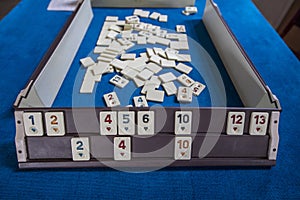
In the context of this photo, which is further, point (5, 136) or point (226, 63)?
point (226, 63)

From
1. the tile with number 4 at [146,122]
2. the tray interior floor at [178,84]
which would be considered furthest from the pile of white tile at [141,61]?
the tile with number 4 at [146,122]

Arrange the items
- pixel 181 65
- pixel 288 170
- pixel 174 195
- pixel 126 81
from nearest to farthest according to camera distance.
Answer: pixel 174 195, pixel 288 170, pixel 126 81, pixel 181 65

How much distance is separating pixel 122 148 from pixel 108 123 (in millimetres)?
89

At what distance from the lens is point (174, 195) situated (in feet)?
3.61

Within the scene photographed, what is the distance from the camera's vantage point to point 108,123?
3.67ft

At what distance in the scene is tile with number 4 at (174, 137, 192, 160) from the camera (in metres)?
1.15

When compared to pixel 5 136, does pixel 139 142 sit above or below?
above

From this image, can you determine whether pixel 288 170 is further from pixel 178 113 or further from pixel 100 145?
pixel 100 145

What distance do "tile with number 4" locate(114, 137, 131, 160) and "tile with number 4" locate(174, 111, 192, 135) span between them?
0.15m

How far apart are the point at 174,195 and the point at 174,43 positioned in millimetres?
978

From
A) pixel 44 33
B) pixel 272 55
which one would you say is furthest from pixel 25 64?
pixel 272 55

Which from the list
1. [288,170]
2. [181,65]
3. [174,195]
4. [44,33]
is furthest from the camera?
[44,33]

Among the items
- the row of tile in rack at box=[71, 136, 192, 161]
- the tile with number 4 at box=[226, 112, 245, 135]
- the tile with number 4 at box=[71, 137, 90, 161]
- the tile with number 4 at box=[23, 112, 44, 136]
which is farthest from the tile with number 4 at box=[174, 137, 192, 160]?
the tile with number 4 at box=[23, 112, 44, 136]

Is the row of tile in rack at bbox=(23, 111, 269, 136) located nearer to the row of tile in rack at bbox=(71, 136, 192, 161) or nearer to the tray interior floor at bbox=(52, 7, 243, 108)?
the row of tile in rack at bbox=(71, 136, 192, 161)
